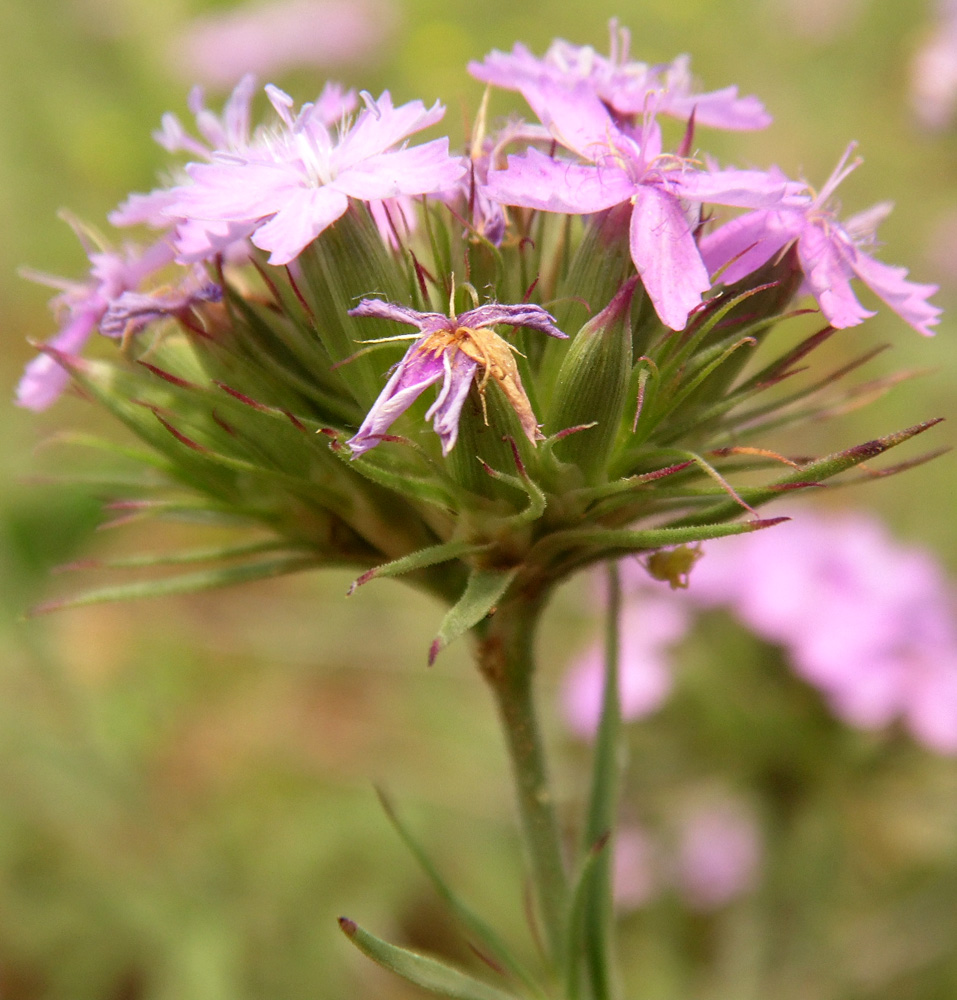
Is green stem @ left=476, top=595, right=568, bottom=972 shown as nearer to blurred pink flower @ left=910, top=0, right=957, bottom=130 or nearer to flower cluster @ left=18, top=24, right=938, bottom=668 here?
flower cluster @ left=18, top=24, right=938, bottom=668

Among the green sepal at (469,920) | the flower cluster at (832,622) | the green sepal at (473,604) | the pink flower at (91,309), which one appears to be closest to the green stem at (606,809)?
the green sepal at (469,920)

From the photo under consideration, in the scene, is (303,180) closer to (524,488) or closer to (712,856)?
(524,488)

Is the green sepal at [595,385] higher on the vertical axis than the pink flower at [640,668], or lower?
higher

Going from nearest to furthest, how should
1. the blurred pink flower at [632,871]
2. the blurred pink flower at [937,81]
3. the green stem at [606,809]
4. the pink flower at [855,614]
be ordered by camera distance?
the green stem at [606,809] → the pink flower at [855,614] → the blurred pink flower at [632,871] → the blurred pink flower at [937,81]

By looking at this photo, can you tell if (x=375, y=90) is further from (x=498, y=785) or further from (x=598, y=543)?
(x=598, y=543)

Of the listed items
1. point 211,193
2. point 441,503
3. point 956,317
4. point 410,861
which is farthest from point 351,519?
point 956,317

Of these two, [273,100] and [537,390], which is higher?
[273,100]

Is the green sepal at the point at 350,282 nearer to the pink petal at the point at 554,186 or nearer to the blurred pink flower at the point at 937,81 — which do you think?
the pink petal at the point at 554,186
